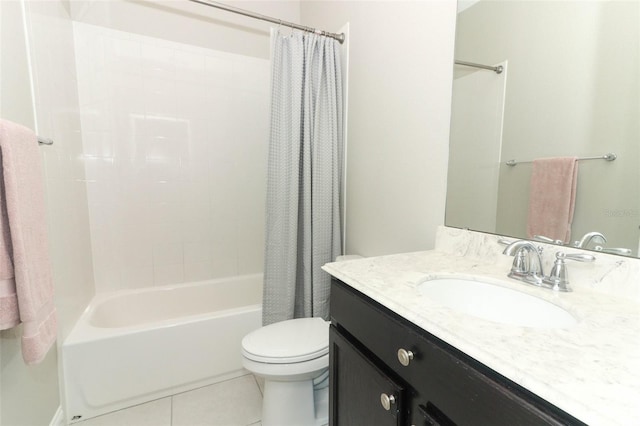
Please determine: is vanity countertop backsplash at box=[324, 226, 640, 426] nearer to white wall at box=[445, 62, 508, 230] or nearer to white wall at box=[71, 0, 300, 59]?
white wall at box=[445, 62, 508, 230]

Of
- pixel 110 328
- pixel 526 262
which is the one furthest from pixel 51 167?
pixel 526 262

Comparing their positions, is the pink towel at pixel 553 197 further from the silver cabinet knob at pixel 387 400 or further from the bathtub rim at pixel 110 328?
the bathtub rim at pixel 110 328

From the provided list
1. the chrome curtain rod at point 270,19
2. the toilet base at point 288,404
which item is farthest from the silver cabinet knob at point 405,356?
the chrome curtain rod at point 270,19

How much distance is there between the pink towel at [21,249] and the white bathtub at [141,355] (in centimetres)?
56

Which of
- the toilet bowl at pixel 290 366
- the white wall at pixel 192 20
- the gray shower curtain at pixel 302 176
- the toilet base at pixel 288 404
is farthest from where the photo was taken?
the white wall at pixel 192 20

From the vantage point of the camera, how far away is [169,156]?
209 cm

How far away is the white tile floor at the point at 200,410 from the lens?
4.66 feet

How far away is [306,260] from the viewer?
1.66 m

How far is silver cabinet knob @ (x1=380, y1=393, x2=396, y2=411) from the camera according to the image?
0.66m

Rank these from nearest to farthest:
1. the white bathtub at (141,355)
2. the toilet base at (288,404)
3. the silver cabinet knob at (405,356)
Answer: the silver cabinet knob at (405,356) → the toilet base at (288,404) → the white bathtub at (141,355)

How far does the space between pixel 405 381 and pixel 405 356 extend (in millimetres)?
70

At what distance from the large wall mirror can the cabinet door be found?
24.6 inches

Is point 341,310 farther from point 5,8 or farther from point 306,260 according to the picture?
point 5,8

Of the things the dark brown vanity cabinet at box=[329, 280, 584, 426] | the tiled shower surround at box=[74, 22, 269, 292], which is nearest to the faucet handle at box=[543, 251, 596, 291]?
the dark brown vanity cabinet at box=[329, 280, 584, 426]
